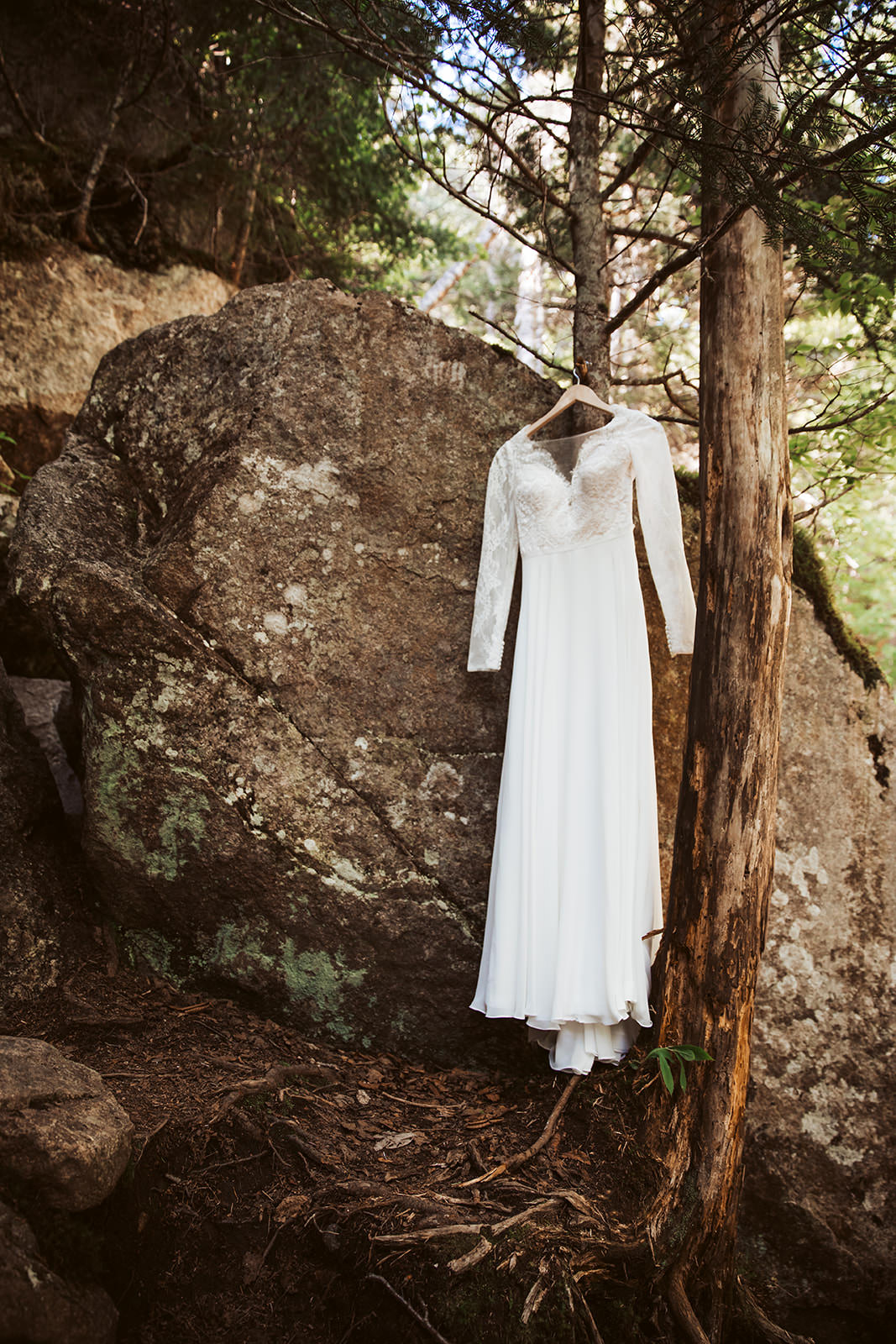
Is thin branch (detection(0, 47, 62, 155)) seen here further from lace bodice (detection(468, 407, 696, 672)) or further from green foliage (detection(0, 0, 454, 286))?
lace bodice (detection(468, 407, 696, 672))

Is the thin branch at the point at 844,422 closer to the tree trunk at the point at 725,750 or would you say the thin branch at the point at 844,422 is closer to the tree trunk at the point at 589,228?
the tree trunk at the point at 725,750

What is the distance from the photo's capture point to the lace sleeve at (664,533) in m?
3.02

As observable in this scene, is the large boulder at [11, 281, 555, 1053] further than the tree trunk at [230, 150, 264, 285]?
No

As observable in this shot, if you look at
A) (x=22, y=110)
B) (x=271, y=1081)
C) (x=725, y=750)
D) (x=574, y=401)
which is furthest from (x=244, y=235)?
(x=271, y=1081)

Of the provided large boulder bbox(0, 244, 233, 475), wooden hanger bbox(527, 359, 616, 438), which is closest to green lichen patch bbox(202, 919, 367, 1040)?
wooden hanger bbox(527, 359, 616, 438)

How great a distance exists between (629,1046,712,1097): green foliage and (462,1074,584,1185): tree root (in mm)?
329

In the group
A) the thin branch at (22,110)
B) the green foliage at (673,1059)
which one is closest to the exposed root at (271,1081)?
the green foliage at (673,1059)

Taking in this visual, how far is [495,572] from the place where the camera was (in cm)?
329

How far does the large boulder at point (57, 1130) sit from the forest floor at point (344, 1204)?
84mm

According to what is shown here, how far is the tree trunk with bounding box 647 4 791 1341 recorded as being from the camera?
2508mm

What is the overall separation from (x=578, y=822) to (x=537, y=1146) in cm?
105

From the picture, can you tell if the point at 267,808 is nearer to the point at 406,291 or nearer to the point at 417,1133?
the point at 417,1133

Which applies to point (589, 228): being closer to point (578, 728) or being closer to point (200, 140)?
point (578, 728)

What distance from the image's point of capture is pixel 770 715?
2777 mm
